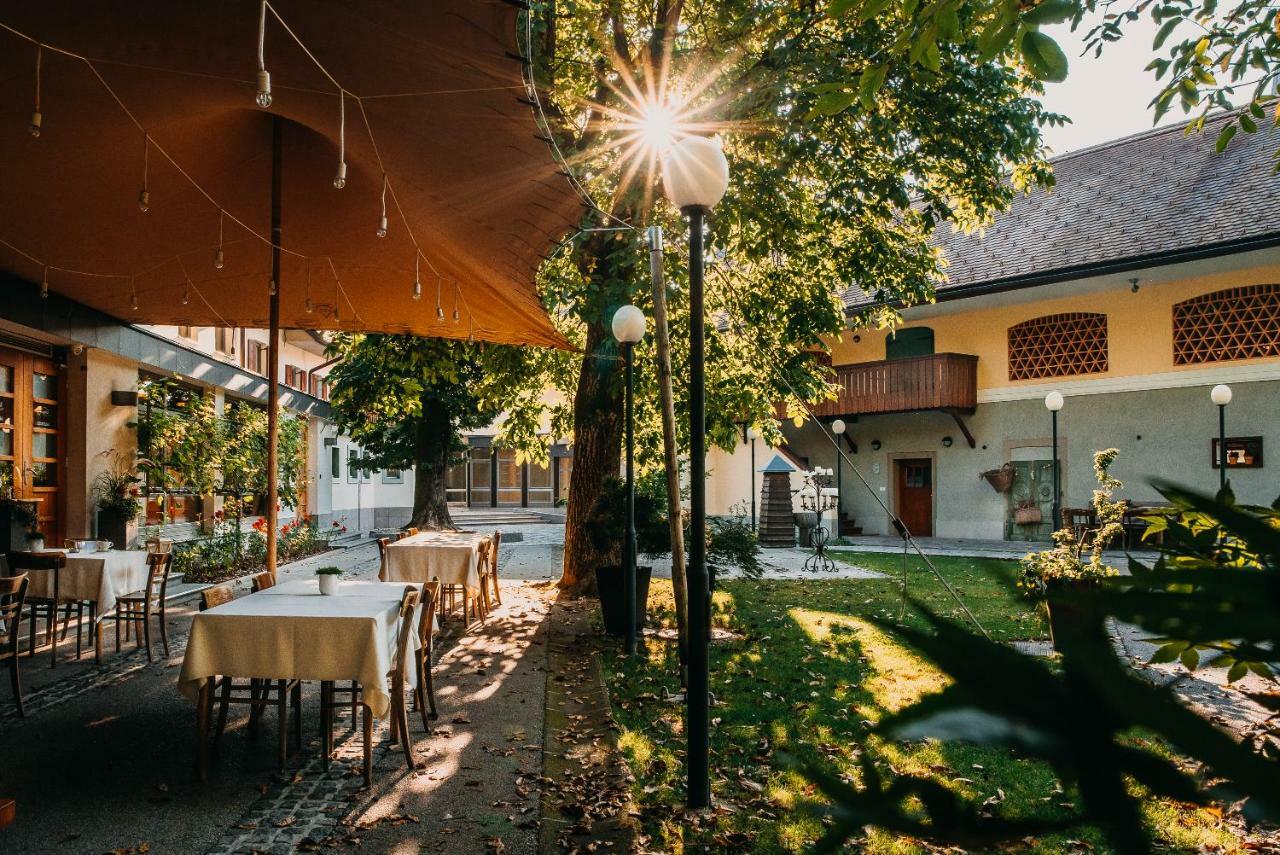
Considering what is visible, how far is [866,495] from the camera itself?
2514cm

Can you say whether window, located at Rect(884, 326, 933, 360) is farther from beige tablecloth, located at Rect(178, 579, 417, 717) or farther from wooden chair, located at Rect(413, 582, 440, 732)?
beige tablecloth, located at Rect(178, 579, 417, 717)

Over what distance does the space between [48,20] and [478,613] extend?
7.58 m

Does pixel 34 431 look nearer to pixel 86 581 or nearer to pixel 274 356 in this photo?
pixel 86 581

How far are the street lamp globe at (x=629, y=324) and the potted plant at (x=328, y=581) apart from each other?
131 inches

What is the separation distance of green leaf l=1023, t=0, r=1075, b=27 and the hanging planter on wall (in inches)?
823

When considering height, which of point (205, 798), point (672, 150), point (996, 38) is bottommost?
point (205, 798)

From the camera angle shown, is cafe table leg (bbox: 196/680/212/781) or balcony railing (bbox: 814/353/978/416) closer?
cafe table leg (bbox: 196/680/212/781)

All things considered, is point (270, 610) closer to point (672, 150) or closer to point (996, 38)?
point (672, 150)

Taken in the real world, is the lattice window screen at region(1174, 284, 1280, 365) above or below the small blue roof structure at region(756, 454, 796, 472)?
above

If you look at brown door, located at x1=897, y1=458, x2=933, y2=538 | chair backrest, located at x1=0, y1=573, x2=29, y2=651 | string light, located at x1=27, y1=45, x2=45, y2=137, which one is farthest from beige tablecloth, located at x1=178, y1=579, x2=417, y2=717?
brown door, located at x1=897, y1=458, x2=933, y2=538

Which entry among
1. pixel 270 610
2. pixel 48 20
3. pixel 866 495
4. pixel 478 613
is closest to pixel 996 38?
pixel 48 20

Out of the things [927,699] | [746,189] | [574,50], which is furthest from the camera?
[574,50]

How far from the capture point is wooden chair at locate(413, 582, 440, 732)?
19.4 feet

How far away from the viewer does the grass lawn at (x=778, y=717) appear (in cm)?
325
